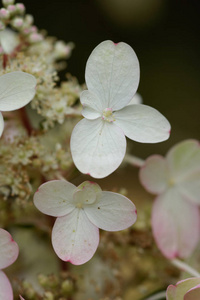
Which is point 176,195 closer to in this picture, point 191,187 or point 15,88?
point 191,187

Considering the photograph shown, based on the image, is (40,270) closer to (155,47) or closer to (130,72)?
(130,72)

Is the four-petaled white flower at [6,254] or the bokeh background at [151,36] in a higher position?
the four-petaled white flower at [6,254]

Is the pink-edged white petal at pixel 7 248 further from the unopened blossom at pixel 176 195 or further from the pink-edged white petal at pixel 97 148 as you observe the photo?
the unopened blossom at pixel 176 195

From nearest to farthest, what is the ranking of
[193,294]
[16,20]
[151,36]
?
[193,294], [16,20], [151,36]

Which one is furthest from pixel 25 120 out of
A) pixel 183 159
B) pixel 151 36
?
pixel 151 36

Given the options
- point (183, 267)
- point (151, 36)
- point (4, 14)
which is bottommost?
point (151, 36)

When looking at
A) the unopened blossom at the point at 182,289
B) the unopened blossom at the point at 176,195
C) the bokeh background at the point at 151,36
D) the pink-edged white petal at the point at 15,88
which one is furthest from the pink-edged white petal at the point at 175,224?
the bokeh background at the point at 151,36
